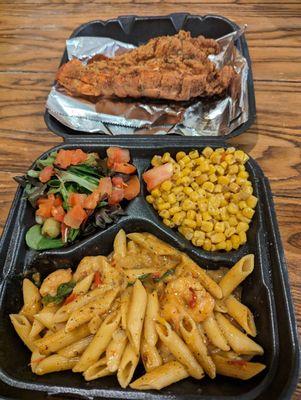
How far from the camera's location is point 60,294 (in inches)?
72.2

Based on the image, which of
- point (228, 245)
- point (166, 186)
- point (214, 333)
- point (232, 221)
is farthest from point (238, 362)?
point (166, 186)

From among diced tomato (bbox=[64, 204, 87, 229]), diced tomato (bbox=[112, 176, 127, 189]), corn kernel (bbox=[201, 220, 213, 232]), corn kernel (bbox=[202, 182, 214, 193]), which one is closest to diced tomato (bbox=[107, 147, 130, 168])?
diced tomato (bbox=[112, 176, 127, 189])

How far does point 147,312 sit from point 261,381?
0.53m

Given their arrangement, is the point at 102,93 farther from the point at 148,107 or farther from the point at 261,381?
the point at 261,381

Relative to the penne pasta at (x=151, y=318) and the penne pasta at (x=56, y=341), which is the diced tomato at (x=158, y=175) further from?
the penne pasta at (x=56, y=341)

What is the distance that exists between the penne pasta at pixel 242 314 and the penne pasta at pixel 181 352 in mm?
270

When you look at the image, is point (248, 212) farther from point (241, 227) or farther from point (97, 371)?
point (97, 371)

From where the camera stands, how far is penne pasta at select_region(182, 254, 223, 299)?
1758mm

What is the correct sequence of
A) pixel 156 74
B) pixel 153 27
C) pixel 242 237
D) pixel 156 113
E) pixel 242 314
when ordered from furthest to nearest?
1. pixel 153 27
2. pixel 156 113
3. pixel 156 74
4. pixel 242 237
5. pixel 242 314

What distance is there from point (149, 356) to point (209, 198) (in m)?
0.83

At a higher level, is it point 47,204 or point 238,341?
point 47,204

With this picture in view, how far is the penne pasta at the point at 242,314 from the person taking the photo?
1.69 metres

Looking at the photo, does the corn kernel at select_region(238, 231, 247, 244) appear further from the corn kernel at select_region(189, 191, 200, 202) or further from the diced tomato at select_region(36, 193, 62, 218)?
the diced tomato at select_region(36, 193, 62, 218)

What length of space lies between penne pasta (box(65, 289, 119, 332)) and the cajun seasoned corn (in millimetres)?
523
